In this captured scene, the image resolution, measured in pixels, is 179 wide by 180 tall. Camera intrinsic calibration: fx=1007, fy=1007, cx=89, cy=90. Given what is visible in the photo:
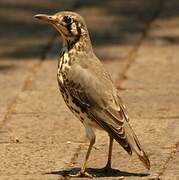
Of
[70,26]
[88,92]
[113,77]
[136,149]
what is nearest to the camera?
[136,149]

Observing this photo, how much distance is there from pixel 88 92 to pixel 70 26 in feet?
2.24

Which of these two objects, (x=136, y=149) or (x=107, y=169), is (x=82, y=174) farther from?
(x=136, y=149)

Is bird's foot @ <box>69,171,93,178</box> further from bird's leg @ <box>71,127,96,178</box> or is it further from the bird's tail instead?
the bird's tail

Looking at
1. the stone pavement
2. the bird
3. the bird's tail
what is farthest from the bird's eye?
the stone pavement

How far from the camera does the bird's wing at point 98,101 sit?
8.73 m

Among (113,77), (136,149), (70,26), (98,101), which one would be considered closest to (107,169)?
(136,149)

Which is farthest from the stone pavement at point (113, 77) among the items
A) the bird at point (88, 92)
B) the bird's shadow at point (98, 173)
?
the bird at point (88, 92)

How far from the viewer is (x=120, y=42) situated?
551 inches

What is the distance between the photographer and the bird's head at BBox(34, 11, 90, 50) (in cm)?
923

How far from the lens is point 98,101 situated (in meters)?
8.88

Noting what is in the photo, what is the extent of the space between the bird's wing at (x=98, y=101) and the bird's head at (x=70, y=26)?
317 mm

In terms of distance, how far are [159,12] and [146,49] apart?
192 centimetres

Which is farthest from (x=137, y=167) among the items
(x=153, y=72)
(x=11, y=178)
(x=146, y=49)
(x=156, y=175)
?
(x=146, y=49)

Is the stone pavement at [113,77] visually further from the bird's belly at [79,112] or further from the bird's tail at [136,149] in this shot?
the bird's belly at [79,112]
